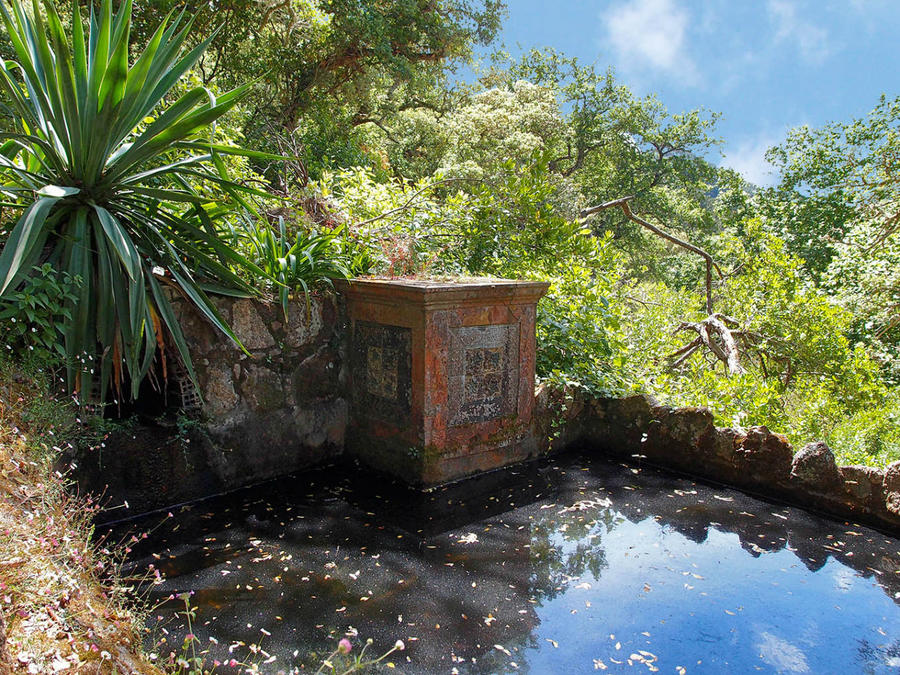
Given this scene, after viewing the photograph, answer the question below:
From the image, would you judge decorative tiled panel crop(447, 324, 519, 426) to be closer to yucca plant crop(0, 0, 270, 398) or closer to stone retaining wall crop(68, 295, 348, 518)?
stone retaining wall crop(68, 295, 348, 518)

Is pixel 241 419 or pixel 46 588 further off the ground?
pixel 46 588

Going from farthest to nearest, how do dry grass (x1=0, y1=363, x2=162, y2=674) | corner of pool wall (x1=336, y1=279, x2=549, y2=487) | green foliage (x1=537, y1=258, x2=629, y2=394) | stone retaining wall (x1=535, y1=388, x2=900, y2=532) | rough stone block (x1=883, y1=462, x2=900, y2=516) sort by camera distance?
1. green foliage (x1=537, y1=258, x2=629, y2=394)
2. corner of pool wall (x1=336, y1=279, x2=549, y2=487)
3. stone retaining wall (x1=535, y1=388, x2=900, y2=532)
4. rough stone block (x1=883, y1=462, x2=900, y2=516)
5. dry grass (x1=0, y1=363, x2=162, y2=674)

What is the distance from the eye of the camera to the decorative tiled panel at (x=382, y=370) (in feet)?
13.9

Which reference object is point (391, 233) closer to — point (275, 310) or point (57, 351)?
point (275, 310)

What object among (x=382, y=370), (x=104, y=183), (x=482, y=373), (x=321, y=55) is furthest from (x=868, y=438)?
(x=321, y=55)

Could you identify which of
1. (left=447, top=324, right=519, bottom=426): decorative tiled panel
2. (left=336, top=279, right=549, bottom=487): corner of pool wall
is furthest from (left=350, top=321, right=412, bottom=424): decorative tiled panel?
(left=447, top=324, right=519, bottom=426): decorative tiled panel

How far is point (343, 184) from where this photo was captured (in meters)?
6.14

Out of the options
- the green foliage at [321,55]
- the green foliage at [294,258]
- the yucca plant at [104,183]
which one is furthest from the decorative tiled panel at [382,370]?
the green foliage at [321,55]

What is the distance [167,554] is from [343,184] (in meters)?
3.84

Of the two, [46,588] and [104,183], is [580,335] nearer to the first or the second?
[104,183]

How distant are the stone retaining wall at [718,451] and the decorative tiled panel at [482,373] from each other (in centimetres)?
39

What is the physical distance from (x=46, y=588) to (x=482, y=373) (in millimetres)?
3004

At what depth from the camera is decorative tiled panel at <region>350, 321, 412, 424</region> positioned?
13.9ft

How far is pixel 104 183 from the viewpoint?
3.56 meters
